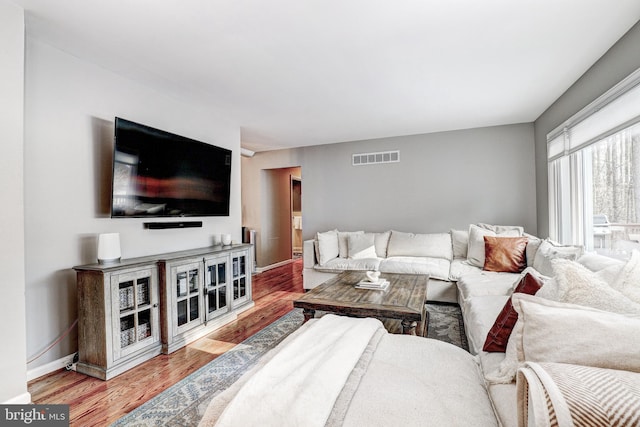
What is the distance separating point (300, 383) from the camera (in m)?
1.02

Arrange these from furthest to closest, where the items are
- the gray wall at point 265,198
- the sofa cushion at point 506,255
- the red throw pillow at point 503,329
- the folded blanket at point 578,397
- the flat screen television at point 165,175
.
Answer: the gray wall at point 265,198
the sofa cushion at point 506,255
the flat screen television at point 165,175
the red throw pillow at point 503,329
the folded blanket at point 578,397

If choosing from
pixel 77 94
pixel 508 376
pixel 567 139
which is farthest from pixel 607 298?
pixel 77 94

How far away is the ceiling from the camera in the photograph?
6.08ft

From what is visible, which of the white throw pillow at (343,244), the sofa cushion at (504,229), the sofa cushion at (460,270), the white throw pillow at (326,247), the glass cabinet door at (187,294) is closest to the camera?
the glass cabinet door at (187,294)

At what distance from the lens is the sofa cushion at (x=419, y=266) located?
3702 millimetres

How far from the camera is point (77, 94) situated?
240cm

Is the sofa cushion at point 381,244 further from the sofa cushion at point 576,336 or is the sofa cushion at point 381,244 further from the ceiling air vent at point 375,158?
the sofa cushion at point 576,336

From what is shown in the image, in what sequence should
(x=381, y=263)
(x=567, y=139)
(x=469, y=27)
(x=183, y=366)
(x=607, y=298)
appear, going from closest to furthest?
(x=607, y=298)
(x=469, y=27)
(x=183, y=366)
(x=567, y=139)
(x=381, y=263)

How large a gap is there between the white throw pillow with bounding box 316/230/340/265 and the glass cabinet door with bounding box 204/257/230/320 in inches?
60.0

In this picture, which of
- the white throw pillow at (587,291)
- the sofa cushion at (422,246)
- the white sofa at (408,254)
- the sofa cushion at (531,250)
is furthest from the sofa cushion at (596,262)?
the sofa cushion at (422,246)

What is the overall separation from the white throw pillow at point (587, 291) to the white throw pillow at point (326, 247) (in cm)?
329

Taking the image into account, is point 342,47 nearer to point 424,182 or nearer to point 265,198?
point 424,182

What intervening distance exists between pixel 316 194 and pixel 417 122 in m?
2.20

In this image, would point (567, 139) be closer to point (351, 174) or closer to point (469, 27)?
point (469, 27)
